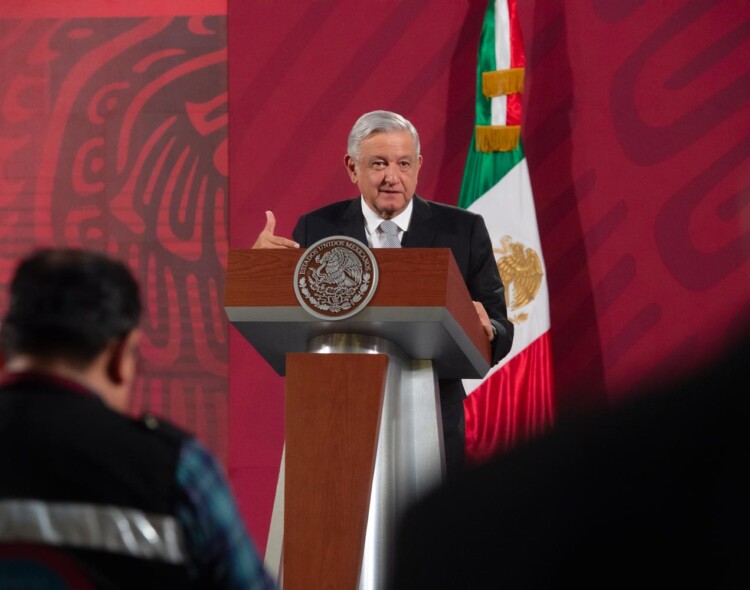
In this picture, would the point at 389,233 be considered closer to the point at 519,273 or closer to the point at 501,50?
the point at 519,273

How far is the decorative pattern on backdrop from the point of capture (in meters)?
4.85

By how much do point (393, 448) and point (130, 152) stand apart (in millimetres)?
3022

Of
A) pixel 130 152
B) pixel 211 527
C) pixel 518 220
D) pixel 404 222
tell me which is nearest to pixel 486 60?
pixel 518 220

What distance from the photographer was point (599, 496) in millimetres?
511

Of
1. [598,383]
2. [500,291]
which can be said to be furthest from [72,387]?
[598,383]

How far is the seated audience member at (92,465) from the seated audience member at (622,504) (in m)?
0.59

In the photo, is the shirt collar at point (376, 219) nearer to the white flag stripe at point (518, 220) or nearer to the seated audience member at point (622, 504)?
the white flag stripe at point (518, 220)

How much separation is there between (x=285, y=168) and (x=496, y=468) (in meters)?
4.41

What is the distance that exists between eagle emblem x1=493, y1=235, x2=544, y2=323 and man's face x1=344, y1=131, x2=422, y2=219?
1.65 meters

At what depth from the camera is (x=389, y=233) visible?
2.96 metres

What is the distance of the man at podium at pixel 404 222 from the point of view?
293 centimetres

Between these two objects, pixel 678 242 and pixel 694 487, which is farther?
pixel 678 242

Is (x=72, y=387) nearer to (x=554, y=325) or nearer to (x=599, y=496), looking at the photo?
(x=599, y=496)

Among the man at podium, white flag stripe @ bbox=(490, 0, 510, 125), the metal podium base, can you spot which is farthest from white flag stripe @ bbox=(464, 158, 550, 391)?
the metal podium base
